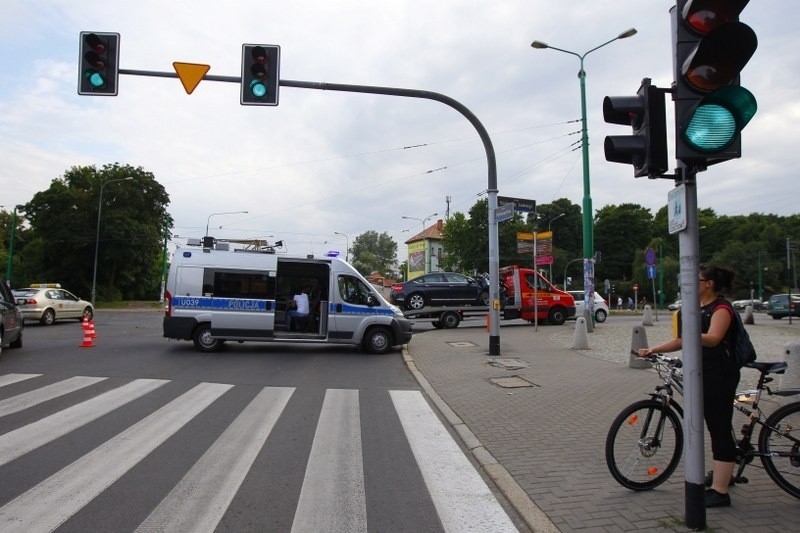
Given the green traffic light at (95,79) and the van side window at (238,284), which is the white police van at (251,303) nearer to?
the van side window at (238,284)

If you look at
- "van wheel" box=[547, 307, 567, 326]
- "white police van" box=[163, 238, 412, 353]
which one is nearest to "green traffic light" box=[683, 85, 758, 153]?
"white police van" box=[163, 238, 412, 353]

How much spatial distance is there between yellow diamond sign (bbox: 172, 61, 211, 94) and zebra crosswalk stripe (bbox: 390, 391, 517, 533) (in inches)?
283

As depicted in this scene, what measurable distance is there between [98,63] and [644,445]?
10.5 meters

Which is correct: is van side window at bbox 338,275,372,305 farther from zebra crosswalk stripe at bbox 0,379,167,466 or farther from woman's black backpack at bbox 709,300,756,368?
woman's black backpack at bbox 709,300,756,368

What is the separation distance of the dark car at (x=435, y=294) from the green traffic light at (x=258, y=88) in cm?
1165

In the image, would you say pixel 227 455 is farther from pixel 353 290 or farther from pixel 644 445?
pixel 353 290

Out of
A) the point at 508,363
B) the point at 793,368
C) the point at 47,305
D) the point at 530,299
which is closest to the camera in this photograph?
the point at 793,368

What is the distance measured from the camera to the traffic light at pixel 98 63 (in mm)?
9875

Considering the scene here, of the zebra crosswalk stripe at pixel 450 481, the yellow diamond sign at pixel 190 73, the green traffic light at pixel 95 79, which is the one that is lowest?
the zebra crosswalk stripe at pixel 450 481

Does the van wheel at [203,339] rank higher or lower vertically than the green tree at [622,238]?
lower

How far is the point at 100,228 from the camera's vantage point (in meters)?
46.8

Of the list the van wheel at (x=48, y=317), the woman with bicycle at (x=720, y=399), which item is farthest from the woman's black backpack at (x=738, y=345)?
the van wheel at (x=48, y=317)

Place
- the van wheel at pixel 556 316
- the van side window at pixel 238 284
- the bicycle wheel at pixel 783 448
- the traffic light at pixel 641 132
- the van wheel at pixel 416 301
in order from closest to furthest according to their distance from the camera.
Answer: the traffic light at pixel 641 132, the bicycle wheel at pixel 783 448, the van side window at pixel 238 284, the van wheel at pixel 416 301, the van wheel at pixel 556 316

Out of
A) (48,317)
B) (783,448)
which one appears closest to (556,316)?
(783,448)
